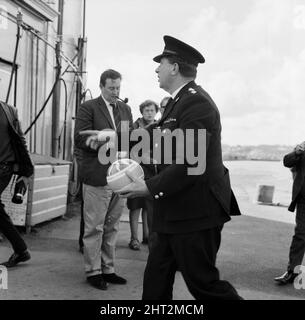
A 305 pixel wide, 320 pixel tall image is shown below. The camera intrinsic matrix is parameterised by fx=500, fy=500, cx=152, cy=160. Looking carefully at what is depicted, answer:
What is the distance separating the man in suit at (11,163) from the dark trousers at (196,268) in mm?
2429

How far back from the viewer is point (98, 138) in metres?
4.39

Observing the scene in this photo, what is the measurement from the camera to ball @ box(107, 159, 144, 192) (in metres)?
3.13

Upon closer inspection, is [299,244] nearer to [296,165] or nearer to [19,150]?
[296,165]

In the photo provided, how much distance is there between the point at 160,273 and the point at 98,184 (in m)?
1.58

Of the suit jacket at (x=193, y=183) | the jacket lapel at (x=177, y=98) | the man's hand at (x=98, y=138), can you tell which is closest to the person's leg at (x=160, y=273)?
the suit jacket at (x=193, y=183)

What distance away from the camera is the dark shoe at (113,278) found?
15.8 feet

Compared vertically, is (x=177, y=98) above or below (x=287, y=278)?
above

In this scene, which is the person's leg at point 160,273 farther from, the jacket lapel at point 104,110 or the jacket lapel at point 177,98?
the jacket lapel at point 104,110

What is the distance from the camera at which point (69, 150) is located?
33.3ft

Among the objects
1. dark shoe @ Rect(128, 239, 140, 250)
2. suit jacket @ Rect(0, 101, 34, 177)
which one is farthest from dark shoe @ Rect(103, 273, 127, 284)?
dark shoe @ Rect(128, 239, 140, 250)

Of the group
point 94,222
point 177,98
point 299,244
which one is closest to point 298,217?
point 299,244

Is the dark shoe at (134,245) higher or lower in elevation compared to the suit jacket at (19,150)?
lower
